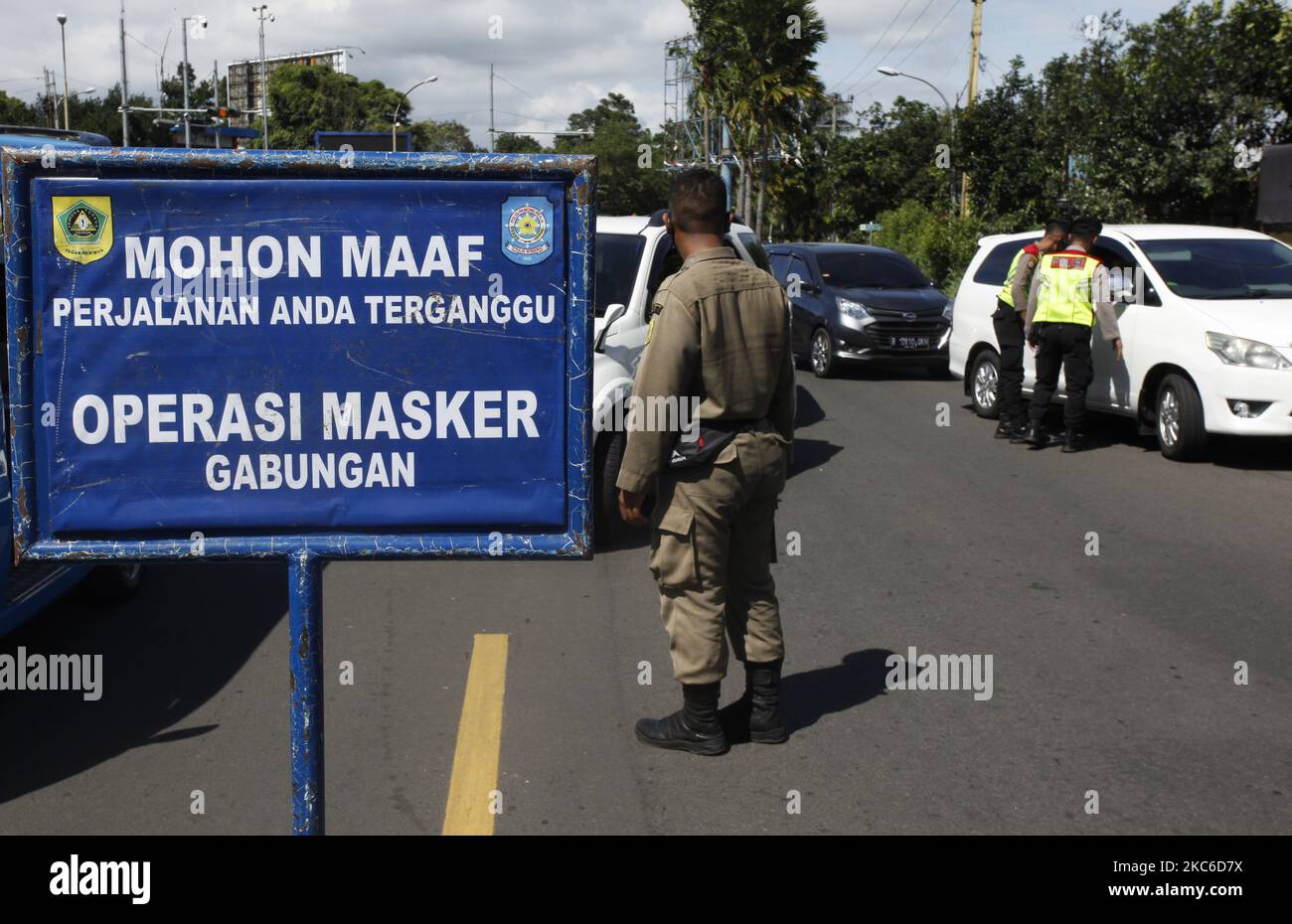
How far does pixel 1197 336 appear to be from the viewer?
34.6 ft

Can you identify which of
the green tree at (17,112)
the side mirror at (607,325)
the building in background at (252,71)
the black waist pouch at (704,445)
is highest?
the building in background at (252,71)

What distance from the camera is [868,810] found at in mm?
4352

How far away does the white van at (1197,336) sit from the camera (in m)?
10.2

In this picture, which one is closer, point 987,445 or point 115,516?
point 115,516

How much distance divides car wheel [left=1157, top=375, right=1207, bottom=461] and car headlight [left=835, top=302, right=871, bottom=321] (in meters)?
5.89

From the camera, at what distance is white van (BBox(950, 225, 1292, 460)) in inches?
401

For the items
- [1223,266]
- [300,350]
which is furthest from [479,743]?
[1223,266]

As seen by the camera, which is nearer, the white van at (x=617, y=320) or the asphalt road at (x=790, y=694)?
the asphalt road at (x=790, y=694)

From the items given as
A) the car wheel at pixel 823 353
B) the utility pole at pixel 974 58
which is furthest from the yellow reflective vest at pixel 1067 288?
the utility pole at pixel 974 58

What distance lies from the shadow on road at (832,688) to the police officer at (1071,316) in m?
5.95

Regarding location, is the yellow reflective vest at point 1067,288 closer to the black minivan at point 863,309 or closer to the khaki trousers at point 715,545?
the black minivan at point 863,309

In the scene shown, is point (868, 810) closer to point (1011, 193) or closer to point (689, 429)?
point (689, 429)
